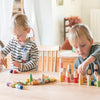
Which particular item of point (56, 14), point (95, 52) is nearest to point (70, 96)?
point (95, 52)

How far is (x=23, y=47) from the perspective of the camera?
1943 mm

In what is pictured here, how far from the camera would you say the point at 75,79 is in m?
1.36

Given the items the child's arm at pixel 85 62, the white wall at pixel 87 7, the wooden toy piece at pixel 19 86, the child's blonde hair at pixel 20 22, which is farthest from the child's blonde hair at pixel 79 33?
the white wall at pixel 87 7

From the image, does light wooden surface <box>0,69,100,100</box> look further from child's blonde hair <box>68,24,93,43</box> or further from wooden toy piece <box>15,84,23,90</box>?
child's blonde hair <box>68,24,93,43</box>

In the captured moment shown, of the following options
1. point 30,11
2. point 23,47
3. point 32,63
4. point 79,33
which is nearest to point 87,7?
point 30,11

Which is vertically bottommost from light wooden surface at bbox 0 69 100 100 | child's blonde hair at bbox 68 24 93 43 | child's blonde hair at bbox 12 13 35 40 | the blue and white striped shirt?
light wooden surface at bbox 0 69 100 100

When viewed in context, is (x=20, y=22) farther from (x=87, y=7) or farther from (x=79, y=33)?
(x=87, y=7)

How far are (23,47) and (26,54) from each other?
87 millimetres

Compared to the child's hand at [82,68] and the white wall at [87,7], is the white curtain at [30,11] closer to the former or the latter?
the white wall at [87,7]

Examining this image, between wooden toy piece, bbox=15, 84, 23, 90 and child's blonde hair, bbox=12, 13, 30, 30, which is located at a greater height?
child's blonde hair, bbox=12, 13, 30, 30

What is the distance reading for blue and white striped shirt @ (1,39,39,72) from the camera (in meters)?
1.78

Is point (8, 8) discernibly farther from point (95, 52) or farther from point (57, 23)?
point (95, 52)

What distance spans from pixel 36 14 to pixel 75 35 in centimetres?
358

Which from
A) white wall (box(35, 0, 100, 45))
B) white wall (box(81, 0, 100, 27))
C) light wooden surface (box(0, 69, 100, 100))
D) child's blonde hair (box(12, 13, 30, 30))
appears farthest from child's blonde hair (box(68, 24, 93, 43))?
white wall (box(81, 0, 100, 27))
